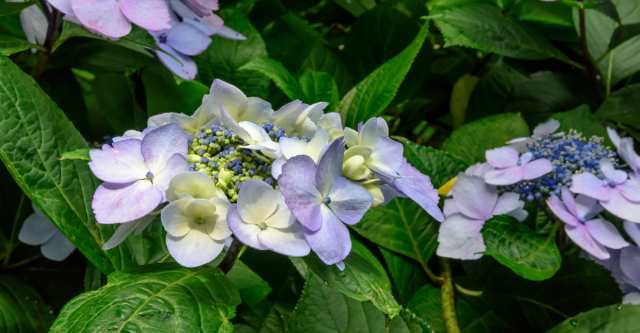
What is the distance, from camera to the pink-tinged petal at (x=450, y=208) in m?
0.59

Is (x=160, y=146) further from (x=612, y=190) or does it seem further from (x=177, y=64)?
(x=612, y=190)

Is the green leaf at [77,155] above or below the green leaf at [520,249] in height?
above

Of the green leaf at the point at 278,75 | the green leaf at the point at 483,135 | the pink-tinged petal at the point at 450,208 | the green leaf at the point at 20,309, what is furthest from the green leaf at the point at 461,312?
the green leaf at the point at 20,309

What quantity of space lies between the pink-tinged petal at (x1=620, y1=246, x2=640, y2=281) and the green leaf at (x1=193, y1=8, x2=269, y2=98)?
527 millimetres

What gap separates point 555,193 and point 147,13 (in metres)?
0.50

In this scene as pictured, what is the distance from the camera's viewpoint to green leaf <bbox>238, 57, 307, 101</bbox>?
582mm

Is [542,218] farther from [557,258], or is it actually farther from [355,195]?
[355,195]

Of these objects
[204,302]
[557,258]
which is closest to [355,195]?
[204,302]

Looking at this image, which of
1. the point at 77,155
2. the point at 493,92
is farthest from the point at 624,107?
the point at 77,155

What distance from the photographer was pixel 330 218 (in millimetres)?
318

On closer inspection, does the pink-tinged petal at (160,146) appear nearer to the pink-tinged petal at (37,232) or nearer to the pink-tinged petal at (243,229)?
the pink-tinged petal at (243,229)

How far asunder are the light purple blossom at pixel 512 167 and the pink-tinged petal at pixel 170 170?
0.39m

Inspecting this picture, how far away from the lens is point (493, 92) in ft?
2.70

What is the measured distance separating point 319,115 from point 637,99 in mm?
595
